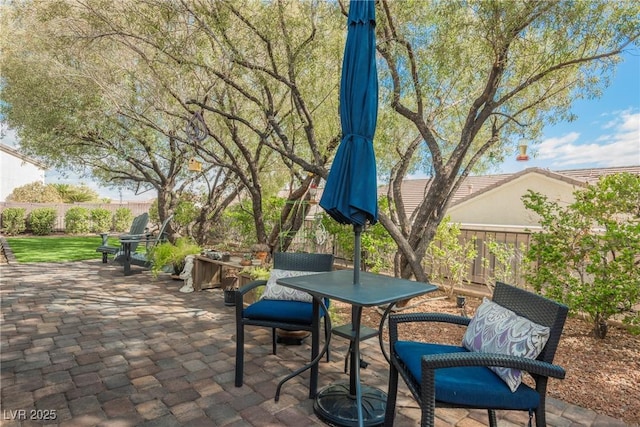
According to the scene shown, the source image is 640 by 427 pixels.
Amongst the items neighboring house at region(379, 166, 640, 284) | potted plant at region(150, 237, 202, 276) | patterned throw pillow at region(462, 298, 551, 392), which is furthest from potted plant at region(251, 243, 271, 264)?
neighboring house at region(379, 166, 640, 284)

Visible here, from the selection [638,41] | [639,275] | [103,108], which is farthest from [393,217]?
[103,108]

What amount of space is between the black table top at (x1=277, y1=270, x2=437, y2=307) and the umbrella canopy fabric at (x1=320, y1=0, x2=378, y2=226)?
1.39 feet

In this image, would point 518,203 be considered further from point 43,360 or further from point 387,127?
point 43,360

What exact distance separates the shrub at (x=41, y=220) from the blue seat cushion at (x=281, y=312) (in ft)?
46.2

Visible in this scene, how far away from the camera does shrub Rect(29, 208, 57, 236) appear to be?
13.2 m

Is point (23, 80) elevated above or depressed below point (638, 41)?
above

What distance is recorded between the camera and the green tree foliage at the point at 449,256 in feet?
16.2

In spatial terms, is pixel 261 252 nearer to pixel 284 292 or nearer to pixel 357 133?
pixel 284 292

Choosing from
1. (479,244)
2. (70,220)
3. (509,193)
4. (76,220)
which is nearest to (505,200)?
(509,193)

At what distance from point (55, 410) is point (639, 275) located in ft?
15.3

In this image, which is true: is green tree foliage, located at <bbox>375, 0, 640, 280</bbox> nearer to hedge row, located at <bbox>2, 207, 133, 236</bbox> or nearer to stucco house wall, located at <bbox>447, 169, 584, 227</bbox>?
stucco house wall, located at <bbox>447, 169, 584, 227</bbox>

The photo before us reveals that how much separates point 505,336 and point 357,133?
1426mm

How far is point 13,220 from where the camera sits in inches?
507

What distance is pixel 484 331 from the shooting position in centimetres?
196
